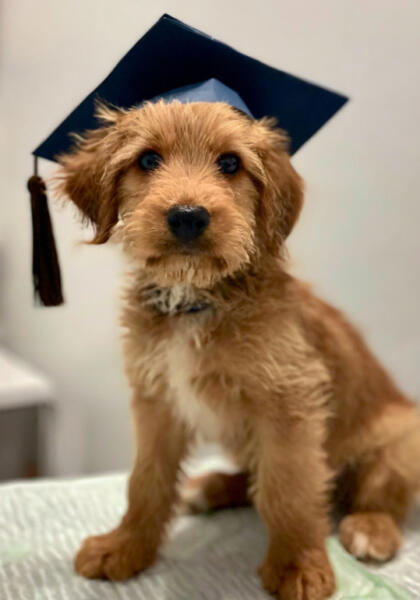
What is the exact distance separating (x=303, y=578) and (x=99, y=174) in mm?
926

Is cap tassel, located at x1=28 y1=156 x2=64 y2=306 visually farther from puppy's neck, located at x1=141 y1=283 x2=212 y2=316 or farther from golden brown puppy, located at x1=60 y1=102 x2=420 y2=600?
puppy's neck, located at x1=141 y1=283 x2=212 y2=316

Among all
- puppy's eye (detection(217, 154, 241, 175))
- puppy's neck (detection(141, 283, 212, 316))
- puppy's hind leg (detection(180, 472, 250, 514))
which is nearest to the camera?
puppy's eye (detection(217, 154, 241, 175))

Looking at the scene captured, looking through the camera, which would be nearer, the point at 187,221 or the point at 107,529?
the point at 187,221

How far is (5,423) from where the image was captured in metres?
2.34

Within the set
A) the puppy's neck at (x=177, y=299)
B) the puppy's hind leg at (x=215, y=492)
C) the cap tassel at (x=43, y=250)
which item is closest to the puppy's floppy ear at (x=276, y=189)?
the puppy's neck at (x=177, y=299)

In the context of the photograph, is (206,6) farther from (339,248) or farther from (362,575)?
(362,575)

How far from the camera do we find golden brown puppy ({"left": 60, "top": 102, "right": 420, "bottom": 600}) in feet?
3.57

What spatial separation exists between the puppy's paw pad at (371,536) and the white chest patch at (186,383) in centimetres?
43

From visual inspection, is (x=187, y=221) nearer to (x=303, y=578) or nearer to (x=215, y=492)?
(x=303, y=578)

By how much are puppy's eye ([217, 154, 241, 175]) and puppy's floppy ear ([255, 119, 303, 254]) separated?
0.17 ft

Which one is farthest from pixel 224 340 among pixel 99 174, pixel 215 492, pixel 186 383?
pixel 215 492

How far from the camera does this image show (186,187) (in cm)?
105

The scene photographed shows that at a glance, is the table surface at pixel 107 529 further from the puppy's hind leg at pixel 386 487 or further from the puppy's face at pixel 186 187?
the puppy's face at pixel 186 187

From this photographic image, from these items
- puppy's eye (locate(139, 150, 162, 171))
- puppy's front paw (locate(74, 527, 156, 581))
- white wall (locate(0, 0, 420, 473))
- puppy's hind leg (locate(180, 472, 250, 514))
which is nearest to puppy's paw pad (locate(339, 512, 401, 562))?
puppy's hind leg (locate(180, 472, 250, 514))
